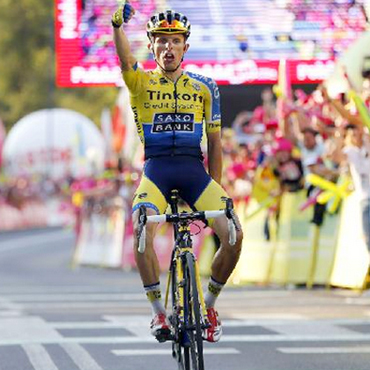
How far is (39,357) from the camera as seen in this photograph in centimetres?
1123

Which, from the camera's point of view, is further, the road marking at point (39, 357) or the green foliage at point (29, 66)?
the green foliage at point (29, 66)

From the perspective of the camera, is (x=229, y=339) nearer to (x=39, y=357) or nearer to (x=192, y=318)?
(x=39, y=357)

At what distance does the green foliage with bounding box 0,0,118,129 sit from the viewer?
101562mm

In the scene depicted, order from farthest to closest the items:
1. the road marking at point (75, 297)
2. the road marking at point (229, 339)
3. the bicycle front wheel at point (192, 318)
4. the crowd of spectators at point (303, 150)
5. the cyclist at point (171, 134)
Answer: the road marking at point (75, 297), the crowd of spectators at point (303, 150), the road marking at point (229, 339), the cyclist at point (171, 134), the bicycle front wheel at point (192, 318)

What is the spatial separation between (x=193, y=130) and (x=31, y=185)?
5249 cm

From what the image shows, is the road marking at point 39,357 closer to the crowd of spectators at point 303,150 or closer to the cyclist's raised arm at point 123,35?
the cyclist's raised arm at point 123,35

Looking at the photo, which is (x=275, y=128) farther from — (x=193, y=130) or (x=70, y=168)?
(x=70, y=168)

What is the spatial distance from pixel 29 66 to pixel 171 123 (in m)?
94.7

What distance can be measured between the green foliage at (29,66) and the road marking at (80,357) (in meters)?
87.8

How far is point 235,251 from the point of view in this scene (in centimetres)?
964

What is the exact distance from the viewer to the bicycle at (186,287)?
896 cm

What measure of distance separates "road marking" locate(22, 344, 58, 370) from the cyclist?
1.27 metres

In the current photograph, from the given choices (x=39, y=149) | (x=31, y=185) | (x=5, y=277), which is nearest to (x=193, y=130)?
(x=5, y=277)

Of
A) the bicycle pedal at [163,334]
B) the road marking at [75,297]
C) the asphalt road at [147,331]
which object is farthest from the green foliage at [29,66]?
the bicycle pedal at [163,334]
